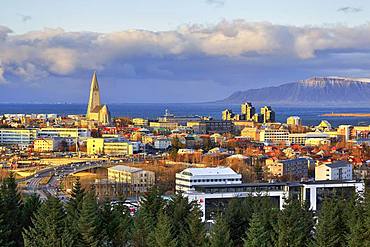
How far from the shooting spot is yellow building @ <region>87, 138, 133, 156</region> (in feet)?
140

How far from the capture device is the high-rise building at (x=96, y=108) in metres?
64.4

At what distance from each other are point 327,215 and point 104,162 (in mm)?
23358

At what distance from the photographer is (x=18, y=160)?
36.7 metres

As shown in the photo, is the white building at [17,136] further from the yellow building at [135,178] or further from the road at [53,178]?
the yellow building at [135,178]

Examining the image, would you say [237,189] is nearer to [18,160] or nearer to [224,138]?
[18,160]

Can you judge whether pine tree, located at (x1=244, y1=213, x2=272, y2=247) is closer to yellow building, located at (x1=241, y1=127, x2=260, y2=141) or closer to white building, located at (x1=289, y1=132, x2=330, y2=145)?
white building, located at (x1=289, y1=132, x2=330, y2=145)

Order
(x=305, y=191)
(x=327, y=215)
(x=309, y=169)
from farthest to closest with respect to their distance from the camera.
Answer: (x=309, y=169)
(x=305, y=191)
(x=327, y=215)

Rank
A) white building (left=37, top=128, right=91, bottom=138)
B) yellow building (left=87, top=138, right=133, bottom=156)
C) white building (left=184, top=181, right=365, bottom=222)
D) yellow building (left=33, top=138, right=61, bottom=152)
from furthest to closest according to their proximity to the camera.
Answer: white building (left=37, top=128, right=91, bottom=138), yellow building (left=33, top=138, right=61, bottom=152), yellow building (left=87, top=138, right=133, bottom=156), white building (left=184, top=181, right=365, bottom=222)

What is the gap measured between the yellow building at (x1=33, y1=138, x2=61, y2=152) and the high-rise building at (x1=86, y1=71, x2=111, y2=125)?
57.3 feet

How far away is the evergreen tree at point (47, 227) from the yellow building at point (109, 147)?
28328 millimetres

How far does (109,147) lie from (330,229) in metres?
30.8

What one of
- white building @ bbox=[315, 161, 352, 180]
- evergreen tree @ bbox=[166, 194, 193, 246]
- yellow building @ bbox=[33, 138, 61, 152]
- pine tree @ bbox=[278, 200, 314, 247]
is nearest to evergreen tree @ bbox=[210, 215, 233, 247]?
evergreen tree @ bbox=[166, 194, 193, 246]

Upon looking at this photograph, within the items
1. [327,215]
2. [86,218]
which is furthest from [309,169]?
[86,218]

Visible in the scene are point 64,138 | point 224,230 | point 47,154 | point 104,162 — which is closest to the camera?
point 224,230
